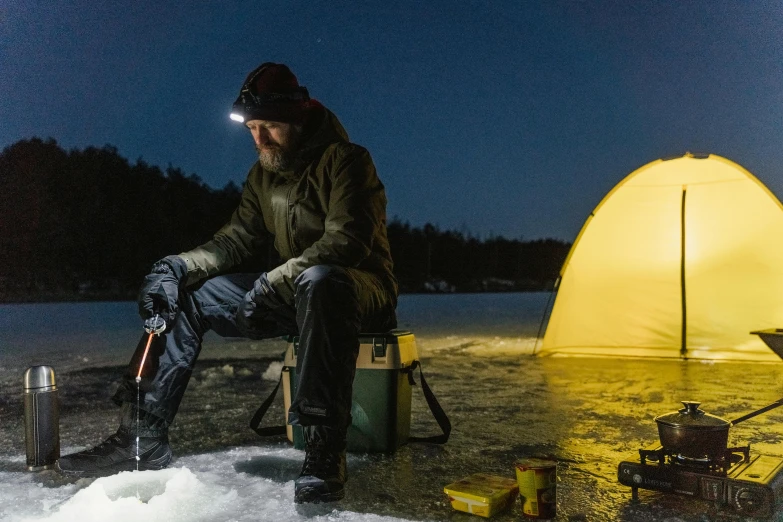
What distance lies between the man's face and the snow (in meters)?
1.34

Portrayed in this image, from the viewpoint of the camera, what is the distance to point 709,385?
484cm


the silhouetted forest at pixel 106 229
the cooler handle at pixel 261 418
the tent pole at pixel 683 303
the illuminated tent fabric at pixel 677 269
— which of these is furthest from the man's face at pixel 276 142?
the silhouetted forest at pixel 106 229

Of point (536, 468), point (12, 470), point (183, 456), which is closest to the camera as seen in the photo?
point (536, 468)

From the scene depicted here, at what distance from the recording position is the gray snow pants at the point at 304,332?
7.21 ft

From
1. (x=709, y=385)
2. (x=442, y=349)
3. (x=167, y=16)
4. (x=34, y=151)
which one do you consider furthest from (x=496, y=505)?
(x=34, y=151)

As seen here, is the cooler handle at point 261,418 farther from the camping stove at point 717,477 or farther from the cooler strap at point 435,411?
the camping stove at point 717,477

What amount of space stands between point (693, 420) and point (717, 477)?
7.5 inches

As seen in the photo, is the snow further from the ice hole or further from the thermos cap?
the thermos cap

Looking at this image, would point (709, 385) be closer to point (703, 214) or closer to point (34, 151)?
point (703, 214)

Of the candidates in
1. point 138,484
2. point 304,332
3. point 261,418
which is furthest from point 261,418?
point 304,332

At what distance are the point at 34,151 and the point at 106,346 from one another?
3436 centimetres

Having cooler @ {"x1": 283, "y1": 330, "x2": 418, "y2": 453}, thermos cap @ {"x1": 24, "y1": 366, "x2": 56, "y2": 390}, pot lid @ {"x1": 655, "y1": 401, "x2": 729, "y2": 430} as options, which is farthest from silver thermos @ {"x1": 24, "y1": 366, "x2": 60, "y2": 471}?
pot lid @ {"x1": 655, "y1": 401, "x2": 729, "y2": 430}

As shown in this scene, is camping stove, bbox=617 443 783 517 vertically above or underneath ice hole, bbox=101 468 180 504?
above

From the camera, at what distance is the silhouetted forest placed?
26703 mm
